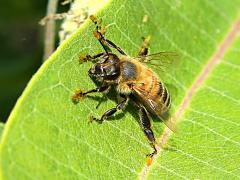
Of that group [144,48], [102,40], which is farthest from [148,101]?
[102,40]

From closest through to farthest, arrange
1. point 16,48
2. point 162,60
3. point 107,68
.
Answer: point 107,68, point 162,60, point 16,48

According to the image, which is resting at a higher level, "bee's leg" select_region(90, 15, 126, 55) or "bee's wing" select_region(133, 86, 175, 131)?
"bee's leg" select_region(90, 15, 126, 55)

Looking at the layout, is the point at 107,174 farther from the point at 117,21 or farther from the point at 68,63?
the point at 117,21

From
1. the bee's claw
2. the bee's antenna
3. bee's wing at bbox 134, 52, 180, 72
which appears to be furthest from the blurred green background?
the bee's claw

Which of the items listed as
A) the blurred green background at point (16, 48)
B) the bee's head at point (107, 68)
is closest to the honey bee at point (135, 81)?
the bee's head at point (107, 68)

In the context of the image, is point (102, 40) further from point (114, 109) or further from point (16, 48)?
point (16, 48)

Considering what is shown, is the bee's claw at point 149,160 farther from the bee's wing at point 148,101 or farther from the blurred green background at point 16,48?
the blurred green background at point 16,48

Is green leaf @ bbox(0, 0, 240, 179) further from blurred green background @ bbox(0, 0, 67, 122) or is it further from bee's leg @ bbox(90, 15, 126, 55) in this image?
blurred green background @ bbox(0, 0, 67, 122)
